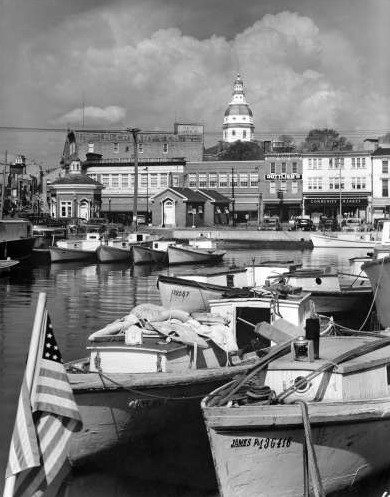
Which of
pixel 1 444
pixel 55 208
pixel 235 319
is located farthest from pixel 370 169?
pixel 1 444

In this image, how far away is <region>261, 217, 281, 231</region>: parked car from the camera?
89062mm

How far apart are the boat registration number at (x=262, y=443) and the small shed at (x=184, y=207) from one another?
84.6m

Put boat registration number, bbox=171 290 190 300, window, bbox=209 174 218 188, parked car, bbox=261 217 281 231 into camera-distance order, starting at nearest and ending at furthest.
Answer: boat registration number, bbox=171 290 190 300 → parked car, bbox=261 217 281 231 → window, bbox=209 174 218 188

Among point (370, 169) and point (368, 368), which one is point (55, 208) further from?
point (368, 368)

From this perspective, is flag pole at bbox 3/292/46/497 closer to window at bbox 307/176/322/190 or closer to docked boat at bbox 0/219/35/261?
docked boat at bbox 0/219/35/261

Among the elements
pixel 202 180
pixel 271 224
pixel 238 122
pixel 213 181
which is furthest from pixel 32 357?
pixel 238 122

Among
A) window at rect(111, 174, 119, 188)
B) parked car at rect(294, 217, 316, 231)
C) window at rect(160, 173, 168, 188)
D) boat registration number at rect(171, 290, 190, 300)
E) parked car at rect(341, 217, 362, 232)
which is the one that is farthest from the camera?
window at rect(111, 174, 119, 188)

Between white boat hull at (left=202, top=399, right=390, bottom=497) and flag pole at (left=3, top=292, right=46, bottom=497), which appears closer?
flag pole at (left=3, top=292, right=46, bottom=497)

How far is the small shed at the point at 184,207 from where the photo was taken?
95312 mm

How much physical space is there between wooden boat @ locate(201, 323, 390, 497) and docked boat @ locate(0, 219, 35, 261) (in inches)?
1678

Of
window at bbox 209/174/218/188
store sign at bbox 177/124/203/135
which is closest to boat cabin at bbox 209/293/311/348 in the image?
window at bbox 209/174/218/188

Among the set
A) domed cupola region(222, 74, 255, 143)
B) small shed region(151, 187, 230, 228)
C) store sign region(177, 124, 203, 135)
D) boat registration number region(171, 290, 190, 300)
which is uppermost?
domed cupola region(222, 74, 255, 143)

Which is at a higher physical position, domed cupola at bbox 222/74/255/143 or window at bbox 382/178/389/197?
domed cupola at bbox 222/74/255/143

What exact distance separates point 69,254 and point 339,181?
49.8 m
